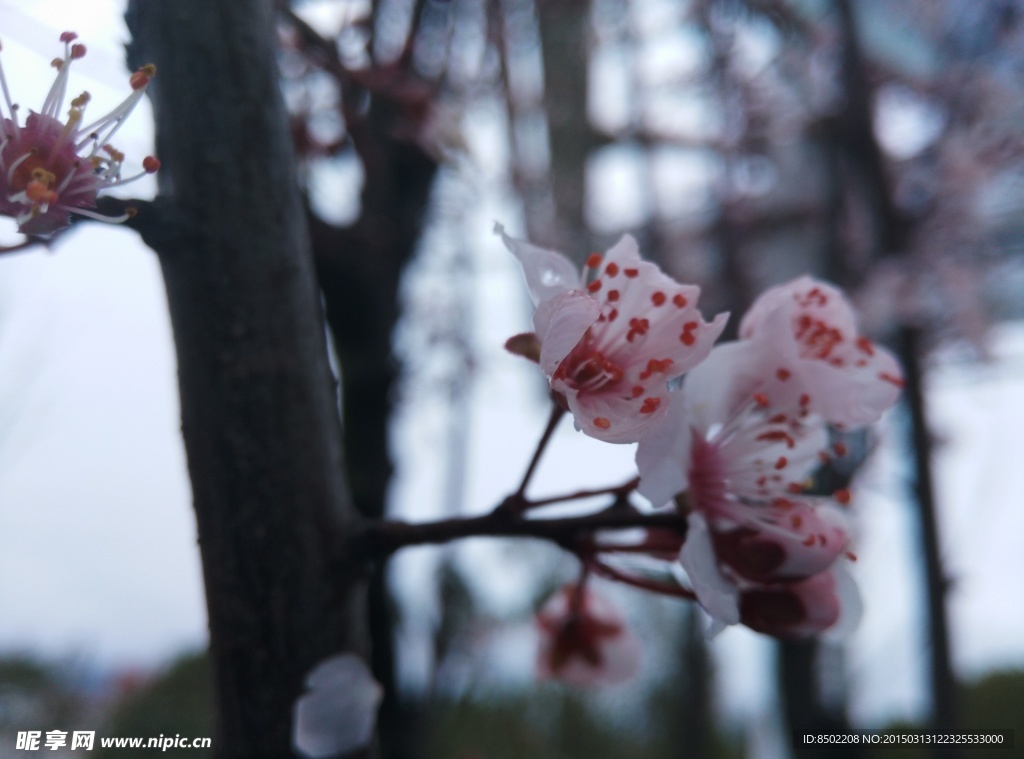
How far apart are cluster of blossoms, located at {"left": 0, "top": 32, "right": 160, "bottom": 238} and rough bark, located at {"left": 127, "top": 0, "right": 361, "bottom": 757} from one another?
28mm

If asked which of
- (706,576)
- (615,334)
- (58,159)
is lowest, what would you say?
(706,576)

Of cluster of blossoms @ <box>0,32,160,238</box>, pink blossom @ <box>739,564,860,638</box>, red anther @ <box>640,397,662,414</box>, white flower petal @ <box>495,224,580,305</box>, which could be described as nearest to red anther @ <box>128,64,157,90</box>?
cluster of blossoms @ <box>0,32,160,238</box>

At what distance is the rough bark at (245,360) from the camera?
1.28 feet

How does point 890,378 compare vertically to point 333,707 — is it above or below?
above

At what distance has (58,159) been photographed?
0.36m

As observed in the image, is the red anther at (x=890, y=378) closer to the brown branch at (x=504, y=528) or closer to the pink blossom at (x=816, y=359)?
the pink blossom at (x=816, y=359)

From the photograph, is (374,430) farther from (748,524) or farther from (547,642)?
(748,524)

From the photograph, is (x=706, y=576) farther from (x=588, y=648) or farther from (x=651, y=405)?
(x=588, y=648)

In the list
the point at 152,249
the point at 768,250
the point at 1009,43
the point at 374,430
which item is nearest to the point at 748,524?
the point at 152,249

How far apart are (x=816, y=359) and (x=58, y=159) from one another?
414 mm

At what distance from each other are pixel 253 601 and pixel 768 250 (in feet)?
5.68

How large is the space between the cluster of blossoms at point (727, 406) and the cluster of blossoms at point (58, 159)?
205 mm

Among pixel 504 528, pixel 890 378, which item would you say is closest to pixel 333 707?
pixel 504 528

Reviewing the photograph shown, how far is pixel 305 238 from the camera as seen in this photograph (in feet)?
1.43
